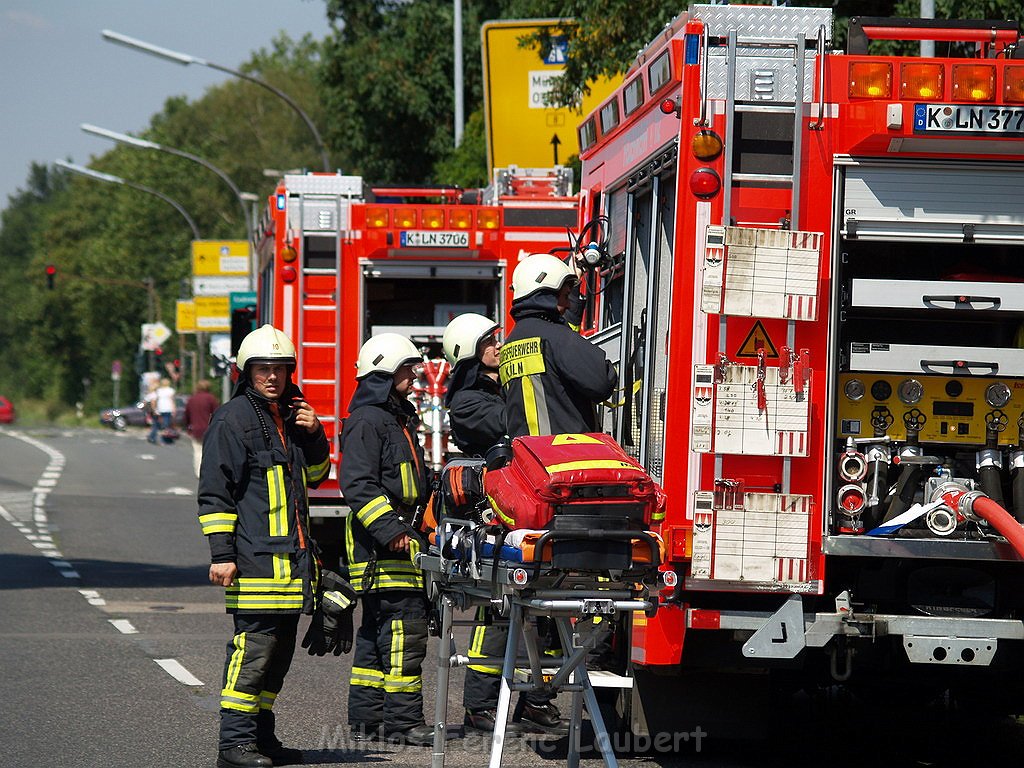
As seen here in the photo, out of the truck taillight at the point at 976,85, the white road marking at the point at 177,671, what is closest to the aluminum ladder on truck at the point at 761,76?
the truck taillight at the point at 976,85

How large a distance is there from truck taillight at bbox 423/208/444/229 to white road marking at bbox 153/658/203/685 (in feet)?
13.3

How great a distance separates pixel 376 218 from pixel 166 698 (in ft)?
16.0

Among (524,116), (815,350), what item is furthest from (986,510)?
(524,116)

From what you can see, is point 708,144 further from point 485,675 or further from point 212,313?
point 212,313

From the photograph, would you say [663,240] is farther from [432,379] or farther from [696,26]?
[432,379]

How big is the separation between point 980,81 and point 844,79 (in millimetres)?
510

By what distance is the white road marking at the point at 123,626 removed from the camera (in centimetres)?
1148

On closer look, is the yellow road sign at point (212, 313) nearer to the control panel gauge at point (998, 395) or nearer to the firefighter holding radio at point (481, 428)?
the firefighter holding radio at point (481, 428)

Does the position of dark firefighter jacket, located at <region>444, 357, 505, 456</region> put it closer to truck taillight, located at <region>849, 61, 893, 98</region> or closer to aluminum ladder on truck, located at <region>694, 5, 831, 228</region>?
aluminum ladder on truck, located at <region>694, 5, 831, 228</region>

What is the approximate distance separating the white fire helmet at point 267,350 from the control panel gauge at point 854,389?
2310 mm

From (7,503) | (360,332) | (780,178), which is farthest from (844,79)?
(7,503)

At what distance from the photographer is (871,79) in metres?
6.46

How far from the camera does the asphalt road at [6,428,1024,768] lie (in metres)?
7.50

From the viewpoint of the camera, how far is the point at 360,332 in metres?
12.7
